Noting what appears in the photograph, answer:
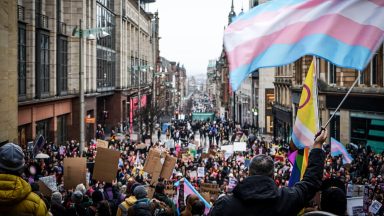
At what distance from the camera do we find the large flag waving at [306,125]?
295 inches

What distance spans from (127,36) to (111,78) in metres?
12.2

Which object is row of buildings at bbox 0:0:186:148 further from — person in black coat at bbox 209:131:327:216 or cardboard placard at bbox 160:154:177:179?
person in black coat at bbox 209:131:327:216

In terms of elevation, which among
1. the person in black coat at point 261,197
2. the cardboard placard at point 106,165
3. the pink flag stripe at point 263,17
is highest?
the pink flag stripe at point 263,17

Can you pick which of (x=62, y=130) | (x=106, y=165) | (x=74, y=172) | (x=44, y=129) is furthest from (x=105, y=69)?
(x=106, y=165)

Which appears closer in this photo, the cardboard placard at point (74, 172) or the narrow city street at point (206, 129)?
the narrow city street at point (206, 129)

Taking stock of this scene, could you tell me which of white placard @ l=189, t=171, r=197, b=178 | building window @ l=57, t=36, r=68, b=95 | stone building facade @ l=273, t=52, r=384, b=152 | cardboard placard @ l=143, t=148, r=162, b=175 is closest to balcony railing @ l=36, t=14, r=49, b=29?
building window @ l=57, t=36, r=68, b=95

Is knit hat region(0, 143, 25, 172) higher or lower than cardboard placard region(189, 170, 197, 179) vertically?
higher

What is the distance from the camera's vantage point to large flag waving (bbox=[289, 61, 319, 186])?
7.48 meters

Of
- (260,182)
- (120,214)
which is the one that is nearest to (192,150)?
(120,214)

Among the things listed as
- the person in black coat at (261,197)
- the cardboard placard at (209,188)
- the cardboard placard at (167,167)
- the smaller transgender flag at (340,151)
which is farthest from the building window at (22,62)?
the person in black coat at (261,197)

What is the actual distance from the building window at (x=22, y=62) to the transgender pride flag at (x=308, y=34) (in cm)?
2273

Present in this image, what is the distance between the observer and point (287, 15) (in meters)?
7.09

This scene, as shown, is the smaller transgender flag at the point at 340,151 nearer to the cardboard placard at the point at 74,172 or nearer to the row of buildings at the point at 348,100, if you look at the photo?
the row of buildings at the point at 348,100

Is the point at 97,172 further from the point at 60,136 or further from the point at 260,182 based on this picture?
the point at 60,136
